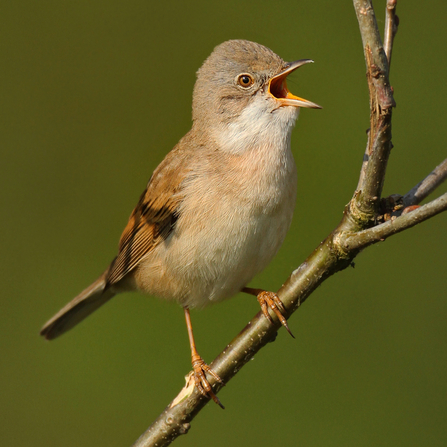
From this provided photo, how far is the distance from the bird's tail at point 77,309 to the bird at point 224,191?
1.90 feet

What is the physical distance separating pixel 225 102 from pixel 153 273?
106cm

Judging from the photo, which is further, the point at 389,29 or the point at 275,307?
the point at 275,307

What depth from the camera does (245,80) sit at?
3.16 m

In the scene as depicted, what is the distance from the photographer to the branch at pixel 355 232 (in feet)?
5.76

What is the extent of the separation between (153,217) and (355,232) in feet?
4.99

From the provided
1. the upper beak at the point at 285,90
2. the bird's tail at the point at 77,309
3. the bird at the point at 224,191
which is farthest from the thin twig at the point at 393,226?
the bird's tail at the point at 77,309

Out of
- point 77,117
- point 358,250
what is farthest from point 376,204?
point 77,117

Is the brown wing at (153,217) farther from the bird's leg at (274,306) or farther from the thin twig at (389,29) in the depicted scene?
the thin twig at (389,29)

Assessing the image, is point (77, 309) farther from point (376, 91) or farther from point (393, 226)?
point (376, 91)

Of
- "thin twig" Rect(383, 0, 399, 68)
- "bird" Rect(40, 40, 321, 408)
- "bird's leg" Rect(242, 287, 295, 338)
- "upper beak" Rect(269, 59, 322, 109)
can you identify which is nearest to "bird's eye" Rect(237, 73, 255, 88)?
"bird" Rect(40, 40, 321, 408)

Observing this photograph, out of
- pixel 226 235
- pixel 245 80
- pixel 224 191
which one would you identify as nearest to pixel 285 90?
pixel 245 80

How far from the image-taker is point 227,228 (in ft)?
9.48

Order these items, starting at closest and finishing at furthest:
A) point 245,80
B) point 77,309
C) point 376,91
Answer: point 376,91 < point 245,80 < point 77,309

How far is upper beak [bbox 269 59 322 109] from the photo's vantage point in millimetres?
2881
